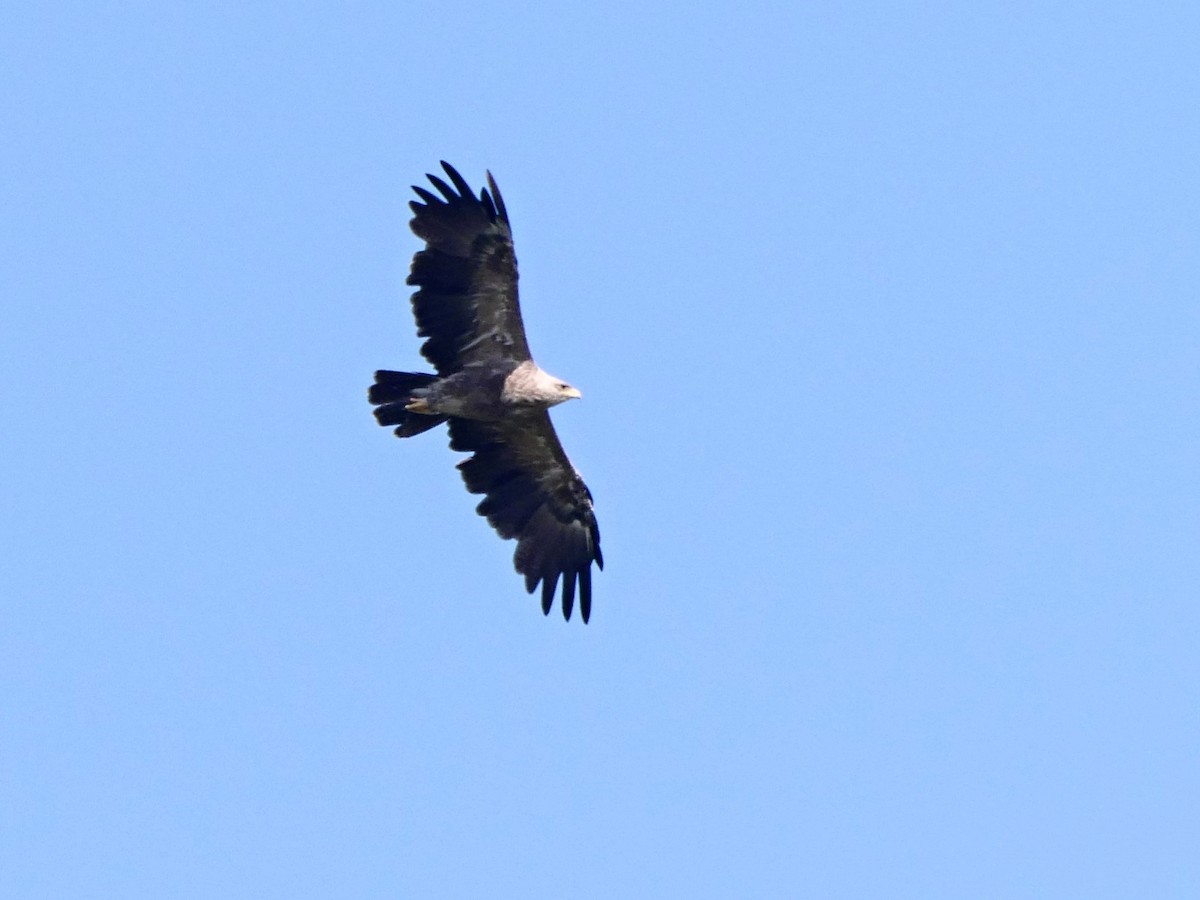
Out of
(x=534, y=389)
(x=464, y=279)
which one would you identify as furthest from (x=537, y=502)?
(x=464, y=279)

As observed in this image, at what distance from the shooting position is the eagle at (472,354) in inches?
855

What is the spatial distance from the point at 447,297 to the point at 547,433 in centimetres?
208

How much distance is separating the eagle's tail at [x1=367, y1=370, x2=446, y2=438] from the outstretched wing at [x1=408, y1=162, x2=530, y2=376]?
0.88 feet

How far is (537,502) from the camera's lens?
78.1 ft

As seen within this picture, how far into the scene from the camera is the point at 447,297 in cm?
2189

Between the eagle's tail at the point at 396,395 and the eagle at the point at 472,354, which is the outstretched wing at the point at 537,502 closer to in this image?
the eagle at the point at 472,354

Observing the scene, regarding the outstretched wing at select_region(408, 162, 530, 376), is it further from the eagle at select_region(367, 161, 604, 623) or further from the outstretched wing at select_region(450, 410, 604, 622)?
the outstretched wing at select_region(450, 410, 604, 622)

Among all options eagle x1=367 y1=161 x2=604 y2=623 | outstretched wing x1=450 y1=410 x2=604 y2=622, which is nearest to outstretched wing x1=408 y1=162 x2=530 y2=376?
eagle x1=367 y1=161 x2=604 y2=623

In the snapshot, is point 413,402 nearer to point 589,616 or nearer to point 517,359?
point 517,359

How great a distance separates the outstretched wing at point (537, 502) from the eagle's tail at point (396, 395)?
3.15 feet

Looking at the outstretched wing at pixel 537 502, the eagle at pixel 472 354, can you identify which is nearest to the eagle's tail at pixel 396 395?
the eagle at pixel 472 354

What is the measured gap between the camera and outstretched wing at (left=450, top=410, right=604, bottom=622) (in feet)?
76.3

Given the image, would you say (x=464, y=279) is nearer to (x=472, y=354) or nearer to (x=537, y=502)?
(x=472, y=354)

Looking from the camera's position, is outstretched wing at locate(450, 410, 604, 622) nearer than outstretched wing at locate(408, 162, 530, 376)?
No
